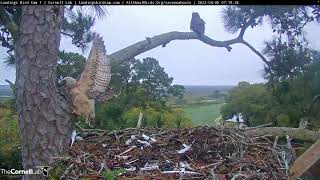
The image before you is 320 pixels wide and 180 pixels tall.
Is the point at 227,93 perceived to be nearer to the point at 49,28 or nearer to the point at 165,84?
the point at 165,84

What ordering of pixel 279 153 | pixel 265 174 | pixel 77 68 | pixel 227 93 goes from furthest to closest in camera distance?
pixel 227 93 → pixel 77 68 → pixel 279 153 → pixel 265 174

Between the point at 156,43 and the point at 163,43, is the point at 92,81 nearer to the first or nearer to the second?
the point at 156,43

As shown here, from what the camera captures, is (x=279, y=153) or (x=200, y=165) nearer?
(x=200, y=165)

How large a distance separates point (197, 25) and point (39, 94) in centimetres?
337

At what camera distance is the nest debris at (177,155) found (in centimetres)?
210

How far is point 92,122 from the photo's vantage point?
269cm

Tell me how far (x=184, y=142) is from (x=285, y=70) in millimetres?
3266

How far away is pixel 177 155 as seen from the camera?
2.31 metres

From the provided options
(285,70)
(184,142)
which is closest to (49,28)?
(184,142)

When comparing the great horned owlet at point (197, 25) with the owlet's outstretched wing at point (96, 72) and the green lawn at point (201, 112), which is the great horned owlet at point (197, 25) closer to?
the green lawn at point (201, 112)

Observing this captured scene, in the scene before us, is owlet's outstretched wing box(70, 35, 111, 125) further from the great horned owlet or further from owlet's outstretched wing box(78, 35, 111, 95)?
the great horned owlet

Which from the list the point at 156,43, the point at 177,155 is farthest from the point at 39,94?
the point at 156,43

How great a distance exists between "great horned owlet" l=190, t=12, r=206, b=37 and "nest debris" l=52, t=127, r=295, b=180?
2.94 meters

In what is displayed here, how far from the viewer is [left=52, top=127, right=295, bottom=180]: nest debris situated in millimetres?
2096
